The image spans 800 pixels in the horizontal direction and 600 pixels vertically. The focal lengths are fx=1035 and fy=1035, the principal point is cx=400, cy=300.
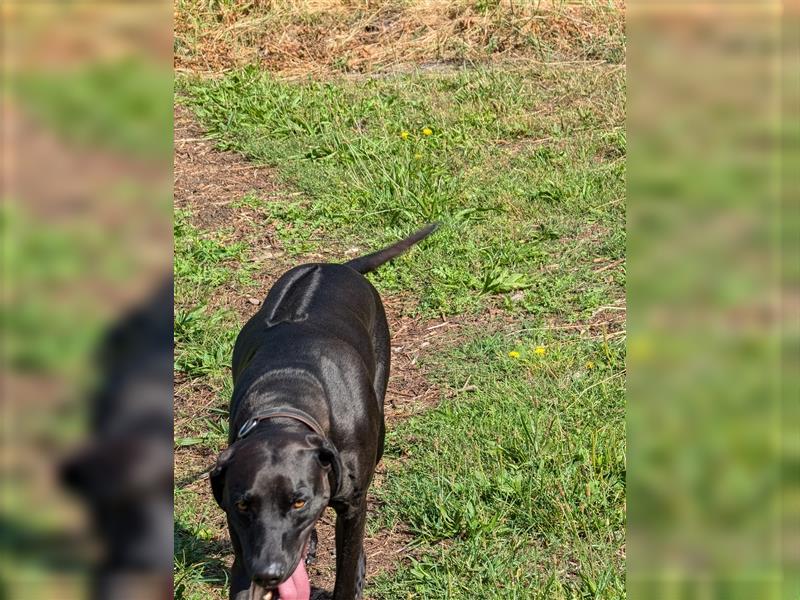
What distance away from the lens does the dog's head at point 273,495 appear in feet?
11.6

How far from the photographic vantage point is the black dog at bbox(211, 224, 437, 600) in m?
3.59

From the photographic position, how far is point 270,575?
3.43 metres

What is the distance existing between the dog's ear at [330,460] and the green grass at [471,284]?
2.29 feet

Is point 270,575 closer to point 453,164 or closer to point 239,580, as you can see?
point 239,580

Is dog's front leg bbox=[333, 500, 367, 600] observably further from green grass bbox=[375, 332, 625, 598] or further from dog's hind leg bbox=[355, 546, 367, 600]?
green grass bbox=[375, 332, 625, 598]

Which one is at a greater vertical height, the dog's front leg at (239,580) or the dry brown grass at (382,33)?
the dog's front leg at (239,580)

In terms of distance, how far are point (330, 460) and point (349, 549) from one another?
1.66 feet
